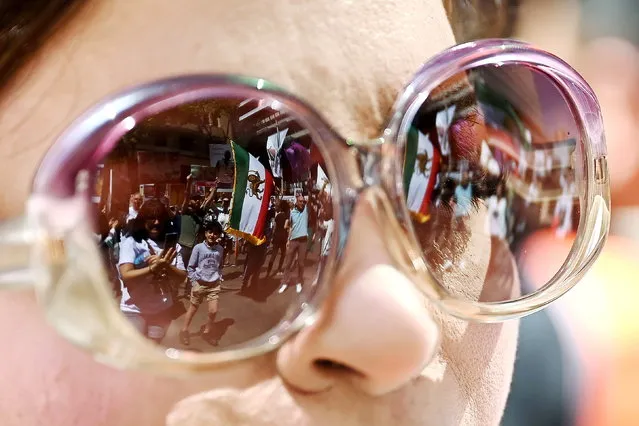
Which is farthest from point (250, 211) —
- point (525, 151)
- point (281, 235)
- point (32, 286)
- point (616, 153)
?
point (616, 153)

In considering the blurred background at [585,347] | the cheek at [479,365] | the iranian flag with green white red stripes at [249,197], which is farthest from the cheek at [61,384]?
the blurred background at [585,347]

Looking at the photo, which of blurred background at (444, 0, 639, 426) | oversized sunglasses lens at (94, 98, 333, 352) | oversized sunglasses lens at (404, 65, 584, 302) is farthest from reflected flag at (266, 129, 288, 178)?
blurred background at (444, 0, 639, 426)

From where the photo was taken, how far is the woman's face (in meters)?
0.41

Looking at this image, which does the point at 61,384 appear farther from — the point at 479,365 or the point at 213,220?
the point at 479,365

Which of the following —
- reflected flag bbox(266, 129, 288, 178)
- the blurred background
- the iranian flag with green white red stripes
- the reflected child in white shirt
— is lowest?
the blurred background

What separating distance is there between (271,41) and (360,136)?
0.09m

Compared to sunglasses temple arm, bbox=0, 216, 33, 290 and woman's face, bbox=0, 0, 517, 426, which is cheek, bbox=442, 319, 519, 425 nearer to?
woman's face, bbox=0, 0, 517, 426

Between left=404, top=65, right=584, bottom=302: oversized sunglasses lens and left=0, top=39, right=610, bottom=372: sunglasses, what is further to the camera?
left=404, top=65, right=584, bottom=302: oversized sunglasses lens

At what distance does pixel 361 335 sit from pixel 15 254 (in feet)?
0.72

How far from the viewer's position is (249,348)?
419 mm

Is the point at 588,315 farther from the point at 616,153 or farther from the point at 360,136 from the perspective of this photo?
the point at 360,136

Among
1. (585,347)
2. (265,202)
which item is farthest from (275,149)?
(585,347)

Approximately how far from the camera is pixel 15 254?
0.38 metres

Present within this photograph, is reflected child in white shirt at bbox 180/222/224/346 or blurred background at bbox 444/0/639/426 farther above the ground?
reflected child in white shirt at bbox 180/222/224/346
